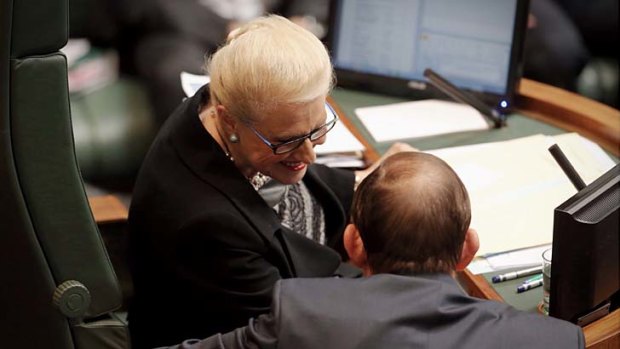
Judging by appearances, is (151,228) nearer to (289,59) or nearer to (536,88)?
(289,59)

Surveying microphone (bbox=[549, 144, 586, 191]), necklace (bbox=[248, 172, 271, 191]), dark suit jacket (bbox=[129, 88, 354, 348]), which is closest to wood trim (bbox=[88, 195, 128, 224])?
dark suit jacket (bbox=[129, 88, 354, 348])

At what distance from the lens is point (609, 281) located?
4.94 feet

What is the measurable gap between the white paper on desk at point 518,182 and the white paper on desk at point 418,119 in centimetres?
11

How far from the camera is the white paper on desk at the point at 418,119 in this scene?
231 centimetres

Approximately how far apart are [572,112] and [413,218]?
1.10m

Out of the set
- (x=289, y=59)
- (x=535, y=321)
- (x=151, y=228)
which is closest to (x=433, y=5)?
(x=289, y=59)

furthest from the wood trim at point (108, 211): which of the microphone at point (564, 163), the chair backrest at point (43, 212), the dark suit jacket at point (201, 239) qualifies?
the microphone at point (564, 163)

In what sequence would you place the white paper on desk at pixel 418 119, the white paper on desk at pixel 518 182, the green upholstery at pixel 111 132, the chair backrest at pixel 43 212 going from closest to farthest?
the chair backrest at pixel 43 212 → the white paper on desk at pixel 518 182 → the white paper on desk at pixel 418 119 → the green upholstery at pixel 111 132

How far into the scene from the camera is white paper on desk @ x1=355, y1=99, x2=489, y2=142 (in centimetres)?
231

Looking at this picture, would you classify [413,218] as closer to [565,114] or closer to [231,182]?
[231,182]

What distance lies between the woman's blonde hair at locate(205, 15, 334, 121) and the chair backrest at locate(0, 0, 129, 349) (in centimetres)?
42

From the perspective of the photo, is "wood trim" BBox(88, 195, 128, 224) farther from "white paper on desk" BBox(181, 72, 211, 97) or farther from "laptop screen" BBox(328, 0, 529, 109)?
"laptop screen" BBox(328, 0, 529, 109)

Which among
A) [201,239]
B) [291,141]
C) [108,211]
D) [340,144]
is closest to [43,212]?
[201,239]

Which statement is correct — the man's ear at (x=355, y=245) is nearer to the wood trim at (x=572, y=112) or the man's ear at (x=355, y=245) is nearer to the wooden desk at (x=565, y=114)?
the wooden desk at (x=565, y=114)
